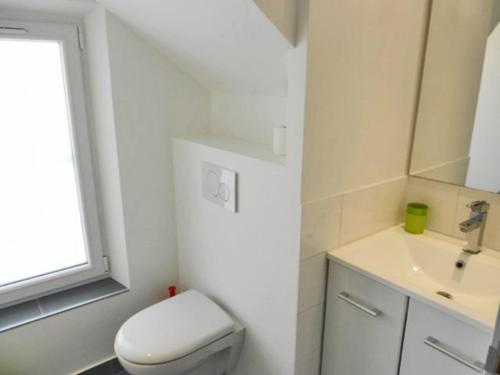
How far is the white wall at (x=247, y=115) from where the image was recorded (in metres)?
1.75

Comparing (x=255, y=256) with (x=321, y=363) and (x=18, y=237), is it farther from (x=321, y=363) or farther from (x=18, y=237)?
(x=18, y=237)

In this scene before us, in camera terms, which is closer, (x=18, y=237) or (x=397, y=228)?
(x=397, y=228)

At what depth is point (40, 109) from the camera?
185 cm

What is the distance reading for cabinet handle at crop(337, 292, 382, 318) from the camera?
1349 mm

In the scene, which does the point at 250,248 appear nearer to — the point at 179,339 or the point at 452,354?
the point at 179,339

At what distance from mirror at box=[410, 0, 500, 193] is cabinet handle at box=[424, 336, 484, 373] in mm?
629

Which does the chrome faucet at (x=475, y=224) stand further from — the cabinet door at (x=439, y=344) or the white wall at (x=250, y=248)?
the white wall at (x=250, y=248)

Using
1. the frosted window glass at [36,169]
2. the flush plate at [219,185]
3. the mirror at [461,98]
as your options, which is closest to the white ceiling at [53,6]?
the frosted window glass at [36,169]

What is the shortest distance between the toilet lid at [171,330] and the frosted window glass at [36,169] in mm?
563

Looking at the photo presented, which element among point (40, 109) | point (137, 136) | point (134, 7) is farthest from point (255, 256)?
point (40, 109)

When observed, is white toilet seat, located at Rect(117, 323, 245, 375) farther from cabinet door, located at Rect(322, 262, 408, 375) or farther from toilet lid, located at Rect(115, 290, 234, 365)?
cabinet door, located at Rect(322, 262, 408, 375)

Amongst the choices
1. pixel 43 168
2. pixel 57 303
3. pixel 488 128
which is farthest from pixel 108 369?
pixel 488 128

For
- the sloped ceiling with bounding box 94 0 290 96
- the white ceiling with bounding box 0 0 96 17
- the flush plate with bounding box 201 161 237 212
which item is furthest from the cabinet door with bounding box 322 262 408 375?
the white ceiling with bounding box 0 0 96 17

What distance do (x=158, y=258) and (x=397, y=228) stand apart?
122 cm
